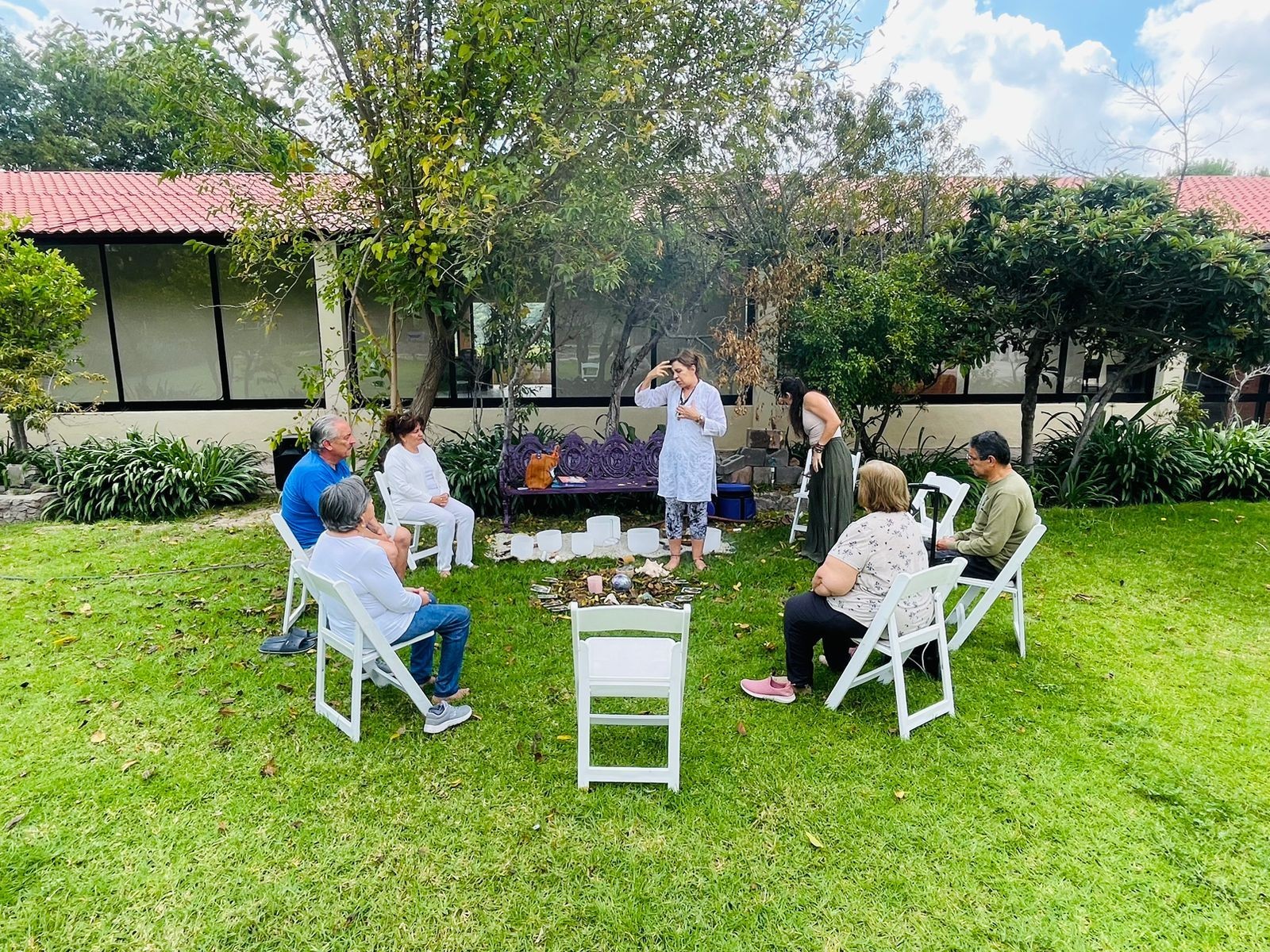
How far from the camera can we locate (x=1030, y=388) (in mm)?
7684

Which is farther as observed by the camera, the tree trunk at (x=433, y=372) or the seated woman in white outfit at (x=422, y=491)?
the tree trunk at (x=433, y=372)

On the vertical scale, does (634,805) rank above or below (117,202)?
below

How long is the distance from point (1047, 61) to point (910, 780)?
12.3m

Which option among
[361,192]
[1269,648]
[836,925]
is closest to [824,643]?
[836,925]

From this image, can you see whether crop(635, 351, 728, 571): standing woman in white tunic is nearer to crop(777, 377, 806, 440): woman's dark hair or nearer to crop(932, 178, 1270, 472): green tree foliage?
crop(777, 377, 806, 440): woman's dark hair

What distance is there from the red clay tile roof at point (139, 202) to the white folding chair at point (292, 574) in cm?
405

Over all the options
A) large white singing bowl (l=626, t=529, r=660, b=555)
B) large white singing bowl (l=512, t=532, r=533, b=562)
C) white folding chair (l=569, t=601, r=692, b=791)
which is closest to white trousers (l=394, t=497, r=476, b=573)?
Answer: large white singing bowl (l=512, t=532, r=533, b=562)

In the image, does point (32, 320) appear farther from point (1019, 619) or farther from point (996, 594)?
point (1019, 619)

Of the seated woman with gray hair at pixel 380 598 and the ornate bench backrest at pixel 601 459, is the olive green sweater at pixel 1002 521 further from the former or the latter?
the ornate bench backrest at pixel 601 459

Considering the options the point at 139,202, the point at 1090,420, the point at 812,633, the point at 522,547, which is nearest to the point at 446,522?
the point at 522,547

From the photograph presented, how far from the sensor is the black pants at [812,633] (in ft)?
→ 11.3

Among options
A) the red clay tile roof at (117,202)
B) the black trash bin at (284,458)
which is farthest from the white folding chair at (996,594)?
the red clay tile roof at (117,202)

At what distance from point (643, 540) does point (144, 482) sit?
17.4ft

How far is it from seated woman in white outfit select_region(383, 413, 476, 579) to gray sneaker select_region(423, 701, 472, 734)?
84.6 inches
